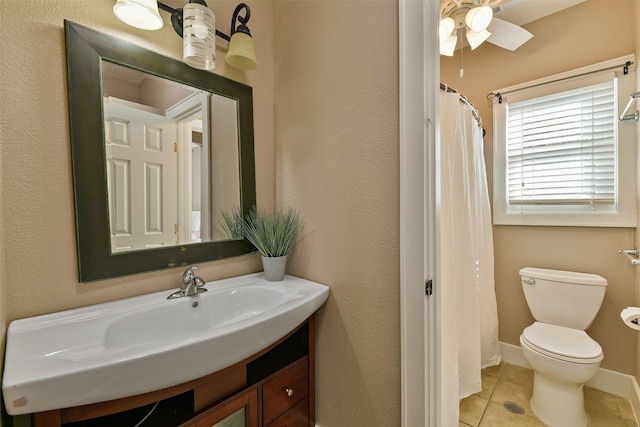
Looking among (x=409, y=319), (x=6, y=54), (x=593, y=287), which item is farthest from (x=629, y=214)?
(x=6, y=54)

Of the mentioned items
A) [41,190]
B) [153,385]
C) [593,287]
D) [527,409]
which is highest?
A: [41,190]

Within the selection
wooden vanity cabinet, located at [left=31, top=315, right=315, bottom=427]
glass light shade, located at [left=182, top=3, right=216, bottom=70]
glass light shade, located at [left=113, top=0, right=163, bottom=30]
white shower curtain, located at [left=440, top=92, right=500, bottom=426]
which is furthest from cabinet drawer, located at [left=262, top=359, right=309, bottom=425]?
glass light shade, located at [left=113, top=0, right=163, bottom=30]

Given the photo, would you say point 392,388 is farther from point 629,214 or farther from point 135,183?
point 629,214

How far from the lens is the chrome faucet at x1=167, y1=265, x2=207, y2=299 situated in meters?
1.00

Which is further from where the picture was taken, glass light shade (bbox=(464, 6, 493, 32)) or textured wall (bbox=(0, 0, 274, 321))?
glass light shade (bbox=(464, 6, 493, 32))

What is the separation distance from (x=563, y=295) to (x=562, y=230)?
0.45 meters

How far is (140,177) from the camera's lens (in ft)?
3.35

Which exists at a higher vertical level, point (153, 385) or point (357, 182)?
point (357, 182)

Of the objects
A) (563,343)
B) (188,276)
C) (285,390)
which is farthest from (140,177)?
(563,343)

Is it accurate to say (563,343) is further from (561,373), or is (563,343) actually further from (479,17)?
(479,17)

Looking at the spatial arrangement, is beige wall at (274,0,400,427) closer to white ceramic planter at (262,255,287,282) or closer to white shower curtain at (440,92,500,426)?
white ceramic planter at (262,255,287,282)

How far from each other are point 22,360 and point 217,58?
123 centimetres

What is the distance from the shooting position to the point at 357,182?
107 centimetres

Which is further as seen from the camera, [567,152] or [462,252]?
[567,152]
